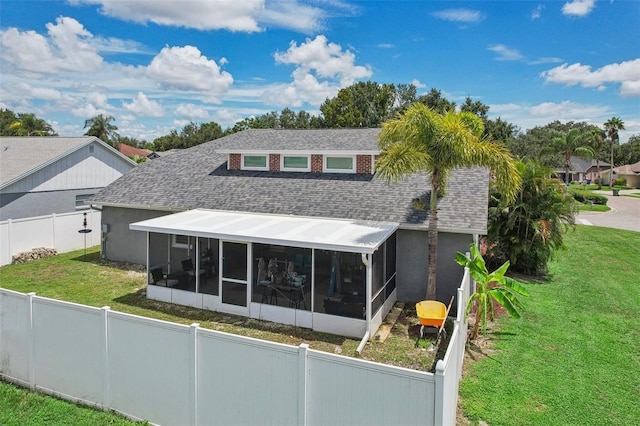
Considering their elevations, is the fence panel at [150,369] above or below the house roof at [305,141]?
below

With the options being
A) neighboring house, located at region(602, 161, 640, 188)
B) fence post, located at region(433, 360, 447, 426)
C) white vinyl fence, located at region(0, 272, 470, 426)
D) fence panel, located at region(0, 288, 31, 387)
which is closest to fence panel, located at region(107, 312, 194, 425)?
white vinyl fence, located at region(0, 272, 470, 426)

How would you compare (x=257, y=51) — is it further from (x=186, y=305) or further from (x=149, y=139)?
(x=149, y=139)

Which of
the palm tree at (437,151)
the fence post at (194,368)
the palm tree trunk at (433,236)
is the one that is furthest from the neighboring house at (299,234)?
the fence post at (194,368)

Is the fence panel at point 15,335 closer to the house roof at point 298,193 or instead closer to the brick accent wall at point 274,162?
the house roof at point 298,193

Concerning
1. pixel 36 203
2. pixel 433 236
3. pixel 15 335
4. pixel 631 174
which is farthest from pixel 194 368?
pixel 631 174

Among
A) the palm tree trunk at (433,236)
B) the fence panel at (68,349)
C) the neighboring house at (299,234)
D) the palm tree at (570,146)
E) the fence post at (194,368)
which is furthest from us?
the palm tree at (570,146)

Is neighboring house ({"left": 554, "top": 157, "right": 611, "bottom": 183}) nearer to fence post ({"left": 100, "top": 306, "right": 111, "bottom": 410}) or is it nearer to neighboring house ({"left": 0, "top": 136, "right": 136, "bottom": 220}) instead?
neighboring house ({"left": 0, "top": 136, "right": 136, "bottom": 220})
